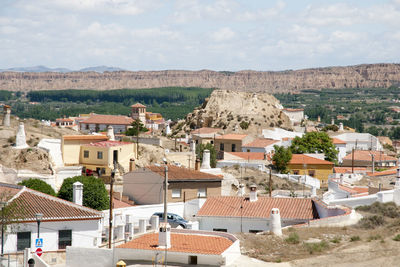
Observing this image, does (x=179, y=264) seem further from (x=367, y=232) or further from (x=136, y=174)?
(x=136, y=174)

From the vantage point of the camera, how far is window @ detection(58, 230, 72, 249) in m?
30.7

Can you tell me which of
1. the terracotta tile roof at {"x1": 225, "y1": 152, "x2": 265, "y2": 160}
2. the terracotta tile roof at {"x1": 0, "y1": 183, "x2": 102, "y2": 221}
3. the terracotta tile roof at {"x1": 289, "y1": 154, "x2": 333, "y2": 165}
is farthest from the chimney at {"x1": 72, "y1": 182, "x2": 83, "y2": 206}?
the terracotta tile roof at {"x1": 225, "y1": 152, "x2": 265, "y2": 160}

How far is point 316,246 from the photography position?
25906 mm

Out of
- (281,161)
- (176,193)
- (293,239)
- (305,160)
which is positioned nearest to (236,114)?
(305,160)

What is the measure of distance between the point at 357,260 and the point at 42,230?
13851 millimetres

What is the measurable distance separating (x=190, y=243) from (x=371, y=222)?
9.77 m

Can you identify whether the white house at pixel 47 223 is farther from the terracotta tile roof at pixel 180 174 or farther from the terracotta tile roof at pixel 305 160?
the terracotta tile roof at pixel 305 160

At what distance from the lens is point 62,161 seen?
51500 mm

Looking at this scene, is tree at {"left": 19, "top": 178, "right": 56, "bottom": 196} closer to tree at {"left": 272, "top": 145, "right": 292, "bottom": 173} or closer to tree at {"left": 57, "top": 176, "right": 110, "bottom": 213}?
tree at {"left": 57, "top": 176, "right": 110, "bottom": 213}

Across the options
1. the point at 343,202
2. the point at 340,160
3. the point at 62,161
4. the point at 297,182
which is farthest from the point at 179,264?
the point at 340,160

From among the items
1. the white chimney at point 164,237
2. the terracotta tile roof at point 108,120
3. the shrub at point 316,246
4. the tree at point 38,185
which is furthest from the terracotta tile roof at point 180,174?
the terracotta tile roof at point 108,120

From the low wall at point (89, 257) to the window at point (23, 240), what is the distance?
161 inches

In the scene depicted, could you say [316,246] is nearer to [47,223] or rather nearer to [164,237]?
[164,237]

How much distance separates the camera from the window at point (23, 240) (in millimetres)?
29359
